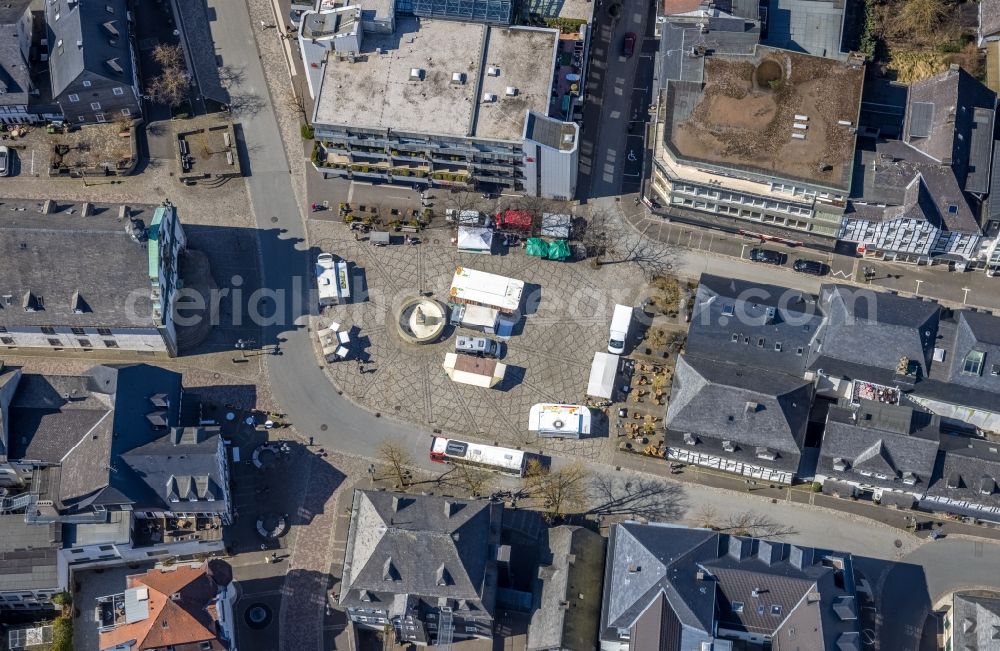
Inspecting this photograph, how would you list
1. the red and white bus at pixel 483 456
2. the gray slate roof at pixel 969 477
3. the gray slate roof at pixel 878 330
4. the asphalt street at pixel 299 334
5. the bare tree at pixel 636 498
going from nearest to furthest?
1. the gray slate roof at pixel 969 477
2. the asphalt street at pixel 299 334
3. the gray slate roof at pixel 878 330
4. the bare tree at pixel 636 498
5. the red and white bus at pixel 483 456

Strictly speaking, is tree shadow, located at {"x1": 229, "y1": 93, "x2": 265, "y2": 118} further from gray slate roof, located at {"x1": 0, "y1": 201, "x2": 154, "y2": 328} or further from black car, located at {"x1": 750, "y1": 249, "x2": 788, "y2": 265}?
black car, located at {"x1": 750, "y1": 249, "x2": 788, "y2": 265}

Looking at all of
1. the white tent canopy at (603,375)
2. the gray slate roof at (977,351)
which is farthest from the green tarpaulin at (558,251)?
the gray slate roof at (977,351)

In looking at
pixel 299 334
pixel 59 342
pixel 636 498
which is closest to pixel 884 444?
pixel 636 498

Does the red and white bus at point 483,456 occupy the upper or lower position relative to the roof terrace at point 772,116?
lower

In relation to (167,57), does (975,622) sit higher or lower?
lower

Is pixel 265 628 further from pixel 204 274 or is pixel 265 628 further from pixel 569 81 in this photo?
pixel 569 81

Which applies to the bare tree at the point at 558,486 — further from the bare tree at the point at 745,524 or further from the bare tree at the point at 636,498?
the bare tree at the point at 745,524

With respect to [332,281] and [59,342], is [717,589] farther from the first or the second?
[59,342]

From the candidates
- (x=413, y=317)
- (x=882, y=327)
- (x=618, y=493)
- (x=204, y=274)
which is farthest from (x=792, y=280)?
(x=204, y=274)
